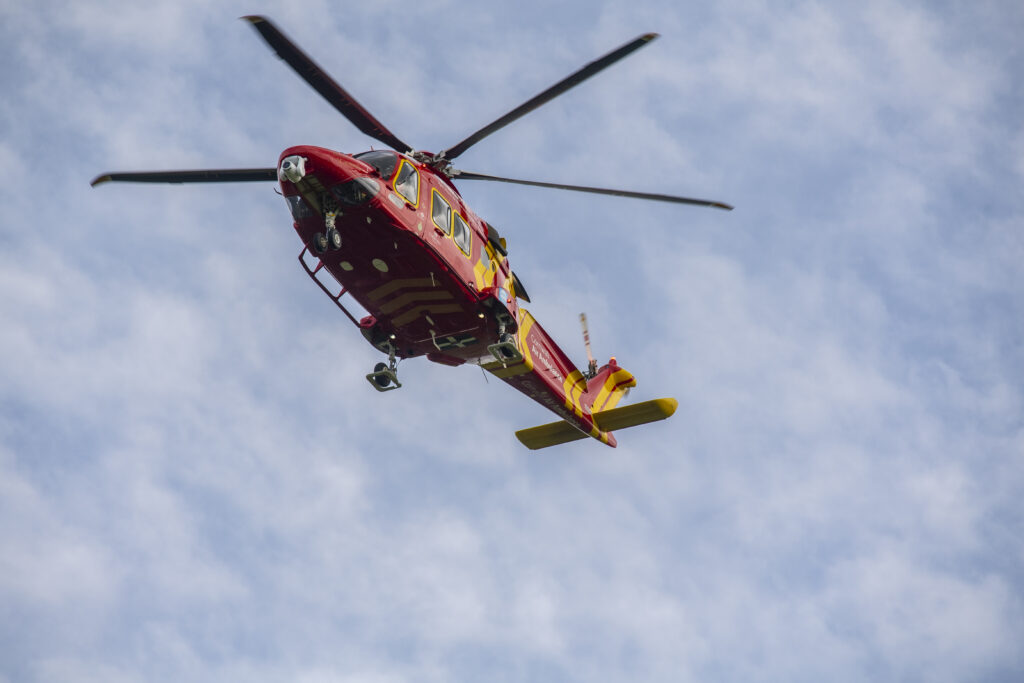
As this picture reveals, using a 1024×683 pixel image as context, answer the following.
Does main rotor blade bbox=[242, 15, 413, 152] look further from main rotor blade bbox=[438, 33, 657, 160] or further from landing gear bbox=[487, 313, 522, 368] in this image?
landing gear bbox=[487, 313, 522, 368]

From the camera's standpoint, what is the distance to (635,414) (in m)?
30.5

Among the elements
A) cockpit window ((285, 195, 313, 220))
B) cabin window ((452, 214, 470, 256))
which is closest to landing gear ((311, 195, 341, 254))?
cockpit window ((285, 195, 313, 220))

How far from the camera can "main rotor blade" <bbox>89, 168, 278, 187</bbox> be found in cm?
2425

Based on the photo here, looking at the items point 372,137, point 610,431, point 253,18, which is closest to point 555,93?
point 372,137

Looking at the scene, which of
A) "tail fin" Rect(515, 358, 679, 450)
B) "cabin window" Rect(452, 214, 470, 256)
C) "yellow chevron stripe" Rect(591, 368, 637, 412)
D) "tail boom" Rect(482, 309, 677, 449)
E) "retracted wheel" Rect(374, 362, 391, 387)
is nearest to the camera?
"cabin window" Rect(452, 214, 470, 256)

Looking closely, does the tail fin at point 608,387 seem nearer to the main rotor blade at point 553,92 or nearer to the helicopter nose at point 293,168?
the main rotor blade at point 553,92

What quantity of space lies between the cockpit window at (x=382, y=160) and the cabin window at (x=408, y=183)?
0.19m

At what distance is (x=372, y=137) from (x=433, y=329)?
5.03 m

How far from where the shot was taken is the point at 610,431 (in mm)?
32281

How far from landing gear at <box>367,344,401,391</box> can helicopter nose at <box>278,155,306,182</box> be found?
6.28m

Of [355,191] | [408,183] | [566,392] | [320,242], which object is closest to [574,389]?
[566,392]

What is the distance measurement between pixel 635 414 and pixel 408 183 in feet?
32.5

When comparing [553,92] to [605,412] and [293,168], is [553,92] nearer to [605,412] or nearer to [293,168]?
[293,168]

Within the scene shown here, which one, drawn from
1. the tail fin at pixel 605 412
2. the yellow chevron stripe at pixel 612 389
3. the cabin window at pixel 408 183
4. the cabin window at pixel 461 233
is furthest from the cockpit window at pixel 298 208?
the yellow chevron stripe at pixel 612 389
